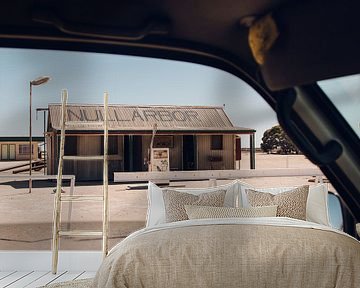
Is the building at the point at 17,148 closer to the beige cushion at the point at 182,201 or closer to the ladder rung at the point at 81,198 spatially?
the ladder rung at the point at 81,198

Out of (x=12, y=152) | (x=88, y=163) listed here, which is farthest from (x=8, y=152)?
(x=88, y=163)

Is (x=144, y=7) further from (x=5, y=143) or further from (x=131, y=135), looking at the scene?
(x=131, y=135)

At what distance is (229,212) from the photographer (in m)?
2.77

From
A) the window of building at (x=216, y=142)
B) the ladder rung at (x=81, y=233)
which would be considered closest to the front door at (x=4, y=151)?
the ladder rung at (x=81, y=233)

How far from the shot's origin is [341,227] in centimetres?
240

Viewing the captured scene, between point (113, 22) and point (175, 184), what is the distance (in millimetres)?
3032

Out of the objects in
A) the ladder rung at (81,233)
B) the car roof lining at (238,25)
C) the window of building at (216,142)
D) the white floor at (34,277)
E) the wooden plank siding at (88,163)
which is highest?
the car roof lining at (238,25)

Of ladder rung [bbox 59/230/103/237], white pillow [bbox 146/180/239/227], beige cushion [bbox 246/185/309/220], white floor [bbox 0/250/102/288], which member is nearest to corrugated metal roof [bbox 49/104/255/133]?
white pillow [bbox 146/180/239/227]

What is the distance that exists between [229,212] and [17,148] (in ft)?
5.89

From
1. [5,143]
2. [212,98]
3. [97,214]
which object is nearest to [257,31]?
[212,98]

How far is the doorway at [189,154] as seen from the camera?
414 cm

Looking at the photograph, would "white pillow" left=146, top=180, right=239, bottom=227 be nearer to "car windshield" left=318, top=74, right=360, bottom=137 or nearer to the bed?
the bed

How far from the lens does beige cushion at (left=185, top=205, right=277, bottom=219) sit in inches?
108

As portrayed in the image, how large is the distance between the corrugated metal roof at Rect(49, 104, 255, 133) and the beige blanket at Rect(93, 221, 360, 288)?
4.89 ft
